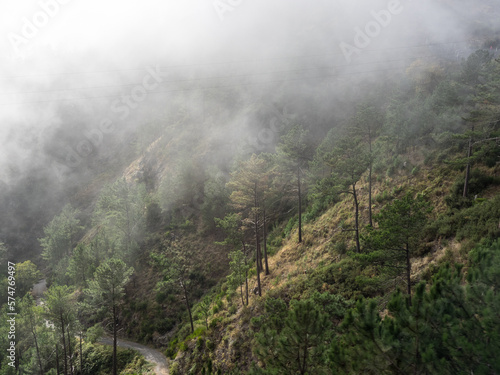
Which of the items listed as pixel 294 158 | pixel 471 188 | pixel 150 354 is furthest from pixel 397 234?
pixel 150 354

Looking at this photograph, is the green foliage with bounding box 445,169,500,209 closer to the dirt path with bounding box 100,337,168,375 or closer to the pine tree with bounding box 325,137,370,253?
the pine tree with bounding box 325,137,370,253

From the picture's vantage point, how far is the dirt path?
26141 mm

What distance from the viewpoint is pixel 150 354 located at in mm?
29750

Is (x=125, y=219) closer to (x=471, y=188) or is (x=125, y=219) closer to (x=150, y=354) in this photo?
(x=150, y=354)

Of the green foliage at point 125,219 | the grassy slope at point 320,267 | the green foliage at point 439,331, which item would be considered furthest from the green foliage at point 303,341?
the green foliage at point 125,219

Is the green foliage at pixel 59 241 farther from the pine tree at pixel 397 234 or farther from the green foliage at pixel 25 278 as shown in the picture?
the pine tree at pixel 397 234

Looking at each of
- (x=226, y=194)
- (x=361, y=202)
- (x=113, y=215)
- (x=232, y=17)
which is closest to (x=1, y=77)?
(x=232, y=17)

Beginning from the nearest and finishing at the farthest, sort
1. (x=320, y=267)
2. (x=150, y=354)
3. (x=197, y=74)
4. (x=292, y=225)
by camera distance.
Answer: (x=320, y=267), (x=150, y=354), (x=292, y=225), (x=197, y=74)

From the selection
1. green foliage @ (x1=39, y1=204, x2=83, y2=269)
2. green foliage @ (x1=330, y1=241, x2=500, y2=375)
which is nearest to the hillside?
green foliage @ (x1=330, y1=241, x2=500, y2=375)

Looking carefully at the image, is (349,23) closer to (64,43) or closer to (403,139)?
(403,139)

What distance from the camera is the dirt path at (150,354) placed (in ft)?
85.8

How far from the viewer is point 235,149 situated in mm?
57062

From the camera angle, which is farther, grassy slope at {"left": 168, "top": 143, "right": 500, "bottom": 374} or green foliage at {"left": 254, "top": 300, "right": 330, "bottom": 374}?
grassy slope at {"left": 168, "top": 143, "right": 500, "bottom": 374}

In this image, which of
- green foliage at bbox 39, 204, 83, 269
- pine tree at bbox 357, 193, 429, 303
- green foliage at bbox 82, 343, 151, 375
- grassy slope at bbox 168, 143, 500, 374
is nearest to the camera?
pine tree at bbox 357, 193, 429, 303
